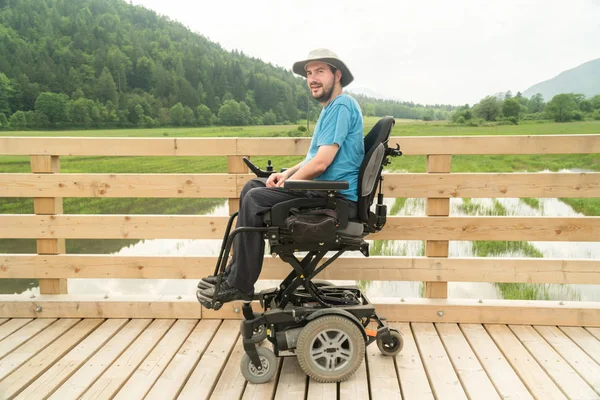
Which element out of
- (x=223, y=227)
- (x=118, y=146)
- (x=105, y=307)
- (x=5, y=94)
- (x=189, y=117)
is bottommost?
Result: (x=105, y=307)

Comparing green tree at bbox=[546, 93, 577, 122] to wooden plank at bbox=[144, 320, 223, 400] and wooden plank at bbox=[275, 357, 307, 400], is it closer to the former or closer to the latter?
wooden plank at bbox=[144, 320, 223, 400]

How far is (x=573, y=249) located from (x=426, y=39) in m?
73.4

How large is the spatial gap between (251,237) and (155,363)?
95 centimetres

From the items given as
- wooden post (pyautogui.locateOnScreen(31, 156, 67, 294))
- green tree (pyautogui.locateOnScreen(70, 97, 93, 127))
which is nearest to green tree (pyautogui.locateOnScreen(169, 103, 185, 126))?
green tree (pyautogui.locateOnScreen(70, 97, 93, 127))

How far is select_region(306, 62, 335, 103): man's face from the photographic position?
2.80m

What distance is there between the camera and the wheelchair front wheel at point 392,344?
291 cm

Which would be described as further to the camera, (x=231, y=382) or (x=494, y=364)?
(x=494, y=364)

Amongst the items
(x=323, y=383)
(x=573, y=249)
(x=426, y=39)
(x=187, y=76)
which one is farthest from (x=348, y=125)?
(x=426, y=39)

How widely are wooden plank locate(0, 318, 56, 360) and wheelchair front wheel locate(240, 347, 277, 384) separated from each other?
145 cm

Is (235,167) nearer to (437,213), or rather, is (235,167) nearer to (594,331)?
(437,213)

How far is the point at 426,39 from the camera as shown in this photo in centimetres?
7588

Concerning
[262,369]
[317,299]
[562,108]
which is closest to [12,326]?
[262,369]

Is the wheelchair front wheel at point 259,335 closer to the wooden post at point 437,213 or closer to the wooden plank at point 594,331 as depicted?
the wooden post at point 437,213

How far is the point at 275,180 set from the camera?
2.79 metres
